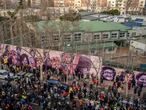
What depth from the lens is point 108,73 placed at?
23.8m

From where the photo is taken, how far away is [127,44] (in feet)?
142

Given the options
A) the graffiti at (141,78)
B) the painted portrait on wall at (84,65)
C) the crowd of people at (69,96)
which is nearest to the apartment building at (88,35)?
the painted portrait on wall at (84,65)

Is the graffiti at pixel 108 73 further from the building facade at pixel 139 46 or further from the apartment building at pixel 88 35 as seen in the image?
the building facade at pixel 139 46

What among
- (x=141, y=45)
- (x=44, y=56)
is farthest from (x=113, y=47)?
(x=44, y=56)

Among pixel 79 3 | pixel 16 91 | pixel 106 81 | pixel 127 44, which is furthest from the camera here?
pixel 79 3

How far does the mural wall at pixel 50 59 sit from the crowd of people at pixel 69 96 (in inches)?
45.5

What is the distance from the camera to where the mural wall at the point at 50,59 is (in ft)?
79.8

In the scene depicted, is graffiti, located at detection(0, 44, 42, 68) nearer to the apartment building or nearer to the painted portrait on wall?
the apartment building

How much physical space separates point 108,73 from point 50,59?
6.16 meters

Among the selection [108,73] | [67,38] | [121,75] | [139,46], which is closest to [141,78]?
[121,75]

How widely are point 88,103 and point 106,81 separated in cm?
575

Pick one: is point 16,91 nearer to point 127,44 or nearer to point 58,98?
point 58,98

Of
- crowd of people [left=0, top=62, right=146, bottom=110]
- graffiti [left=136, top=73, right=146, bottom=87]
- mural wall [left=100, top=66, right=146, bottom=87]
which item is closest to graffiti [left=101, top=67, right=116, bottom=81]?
mural wall [left=100, top=66, right=146, bottom=87]

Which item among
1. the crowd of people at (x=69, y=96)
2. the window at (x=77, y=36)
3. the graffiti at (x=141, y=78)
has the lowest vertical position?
the crowd of people at (x=69, y=96)
